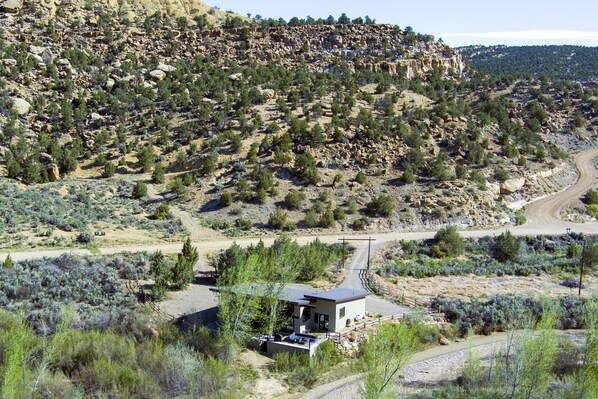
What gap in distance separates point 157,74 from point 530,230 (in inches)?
1889

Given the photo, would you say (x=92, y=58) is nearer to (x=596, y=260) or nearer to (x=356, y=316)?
(x=356, y=316)

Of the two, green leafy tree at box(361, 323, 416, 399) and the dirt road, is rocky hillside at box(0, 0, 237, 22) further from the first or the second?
green leafy tree at box(361, 323, 416, 399)

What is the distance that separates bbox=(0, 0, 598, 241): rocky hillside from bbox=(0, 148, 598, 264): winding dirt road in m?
1.79

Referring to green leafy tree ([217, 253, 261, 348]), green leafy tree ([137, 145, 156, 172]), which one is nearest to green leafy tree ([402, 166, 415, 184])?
green leafy tree ([137, 145, 156, 172])

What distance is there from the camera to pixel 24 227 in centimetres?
3778

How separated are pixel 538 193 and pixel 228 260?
3732cm

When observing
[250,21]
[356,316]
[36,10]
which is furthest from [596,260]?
[36,10]

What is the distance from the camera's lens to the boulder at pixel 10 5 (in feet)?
246

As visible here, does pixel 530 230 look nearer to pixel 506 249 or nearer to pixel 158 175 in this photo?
pixel 506 249

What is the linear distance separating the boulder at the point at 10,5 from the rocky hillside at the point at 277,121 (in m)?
0.60

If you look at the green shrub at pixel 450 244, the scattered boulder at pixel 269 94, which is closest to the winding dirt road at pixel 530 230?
the green shrub at pixel 450 244

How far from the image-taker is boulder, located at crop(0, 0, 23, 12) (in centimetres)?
7494

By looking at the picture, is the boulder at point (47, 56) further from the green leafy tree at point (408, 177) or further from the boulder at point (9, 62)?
the green leafy tree at point (408, 177)

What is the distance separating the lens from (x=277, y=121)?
60219mm
